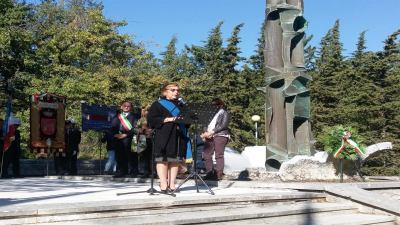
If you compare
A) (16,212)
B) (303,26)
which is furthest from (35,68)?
(16,212)

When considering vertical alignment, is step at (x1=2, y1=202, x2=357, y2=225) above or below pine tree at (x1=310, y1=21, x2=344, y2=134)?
below

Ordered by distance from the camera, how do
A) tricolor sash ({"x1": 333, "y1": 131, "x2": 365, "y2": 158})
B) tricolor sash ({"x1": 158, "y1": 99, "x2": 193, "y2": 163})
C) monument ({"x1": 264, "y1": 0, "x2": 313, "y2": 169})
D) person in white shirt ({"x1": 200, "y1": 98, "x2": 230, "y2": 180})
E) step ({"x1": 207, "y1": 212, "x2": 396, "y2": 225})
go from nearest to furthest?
1. step ({"x1": 207, "y1": 212, "x2": 396, "y2": 225})
2. tricolor sash ({"x1": 158, "y1": 99, "x2": 193, "y2": 163})
3. tricolor sash ({"x1": 333, "y1": 131, "x2": 365, "y2": 158})
4. person in white shirt ({"x1": 200, "y1": 98, "x2": 230, "y2": 180})
5. monument ({"x1": 264, "y1": 0, "x2": 313, "y2": 169})

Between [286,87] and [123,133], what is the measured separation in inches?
142

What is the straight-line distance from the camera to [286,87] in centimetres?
1096

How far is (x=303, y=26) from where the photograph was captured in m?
11.3

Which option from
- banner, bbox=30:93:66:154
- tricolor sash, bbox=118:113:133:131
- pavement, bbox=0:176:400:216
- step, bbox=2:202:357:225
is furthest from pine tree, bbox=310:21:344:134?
step, bbox=2:202:357:225

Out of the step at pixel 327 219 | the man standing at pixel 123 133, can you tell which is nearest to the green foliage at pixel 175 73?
the man standing at pixel 123 133

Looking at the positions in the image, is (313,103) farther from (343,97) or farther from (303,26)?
(303,26)

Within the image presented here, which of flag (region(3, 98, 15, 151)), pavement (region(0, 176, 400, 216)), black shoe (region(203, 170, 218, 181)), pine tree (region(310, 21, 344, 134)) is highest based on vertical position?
pine tree (region(310, 21, 344, 134))

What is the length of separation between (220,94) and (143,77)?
19.7 feet

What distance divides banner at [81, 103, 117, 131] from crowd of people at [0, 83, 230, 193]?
0.46 meters

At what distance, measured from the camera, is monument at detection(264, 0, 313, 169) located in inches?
433

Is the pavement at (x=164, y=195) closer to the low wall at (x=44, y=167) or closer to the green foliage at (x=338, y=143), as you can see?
the green foliage at (x=338, y=143)

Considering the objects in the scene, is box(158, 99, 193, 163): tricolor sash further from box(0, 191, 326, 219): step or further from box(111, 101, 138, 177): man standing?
box(111, 101, 138, 177): man standing
